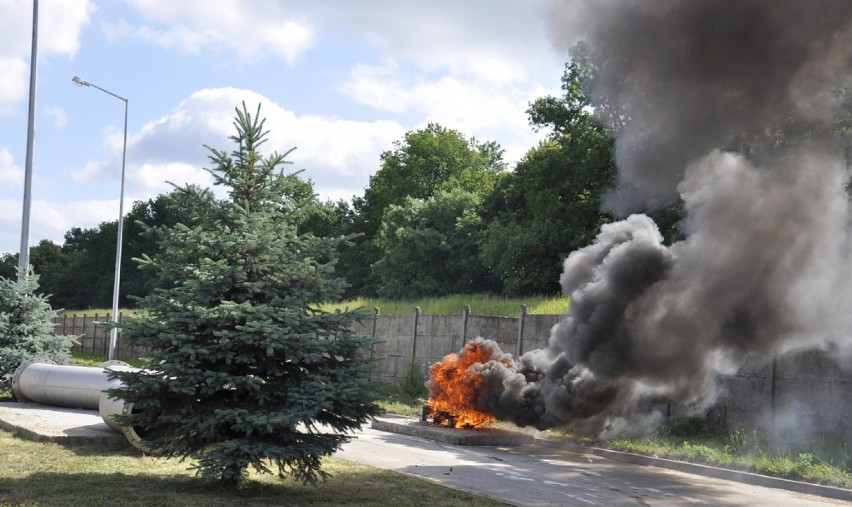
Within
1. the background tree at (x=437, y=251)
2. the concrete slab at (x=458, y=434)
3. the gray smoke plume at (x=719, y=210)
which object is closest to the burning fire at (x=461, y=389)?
the concrete slab at (x=458, y=434)

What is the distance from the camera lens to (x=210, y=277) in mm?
8516

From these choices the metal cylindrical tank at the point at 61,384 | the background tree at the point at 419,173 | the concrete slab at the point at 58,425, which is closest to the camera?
the concrete slab at the point at 58,425

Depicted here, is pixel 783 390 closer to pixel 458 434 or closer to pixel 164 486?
pixel 458 434

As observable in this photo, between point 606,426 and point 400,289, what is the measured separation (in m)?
33.9

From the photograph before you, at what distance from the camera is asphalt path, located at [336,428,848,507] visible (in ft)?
31.8

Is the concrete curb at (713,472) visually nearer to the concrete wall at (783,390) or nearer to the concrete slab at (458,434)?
the concrete slab at (458,434)

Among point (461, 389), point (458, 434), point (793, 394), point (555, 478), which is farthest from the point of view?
point (461, 389)

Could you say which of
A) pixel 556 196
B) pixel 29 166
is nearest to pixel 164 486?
pixel 29 166

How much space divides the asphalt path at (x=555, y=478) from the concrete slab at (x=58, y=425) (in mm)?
3316

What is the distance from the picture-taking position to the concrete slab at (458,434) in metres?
14.7

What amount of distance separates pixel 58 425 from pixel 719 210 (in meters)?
11.1

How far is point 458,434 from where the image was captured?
14797mm

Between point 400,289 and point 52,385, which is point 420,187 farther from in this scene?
point 52,385

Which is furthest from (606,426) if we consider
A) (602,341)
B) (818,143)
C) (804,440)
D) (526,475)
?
(818,143)
